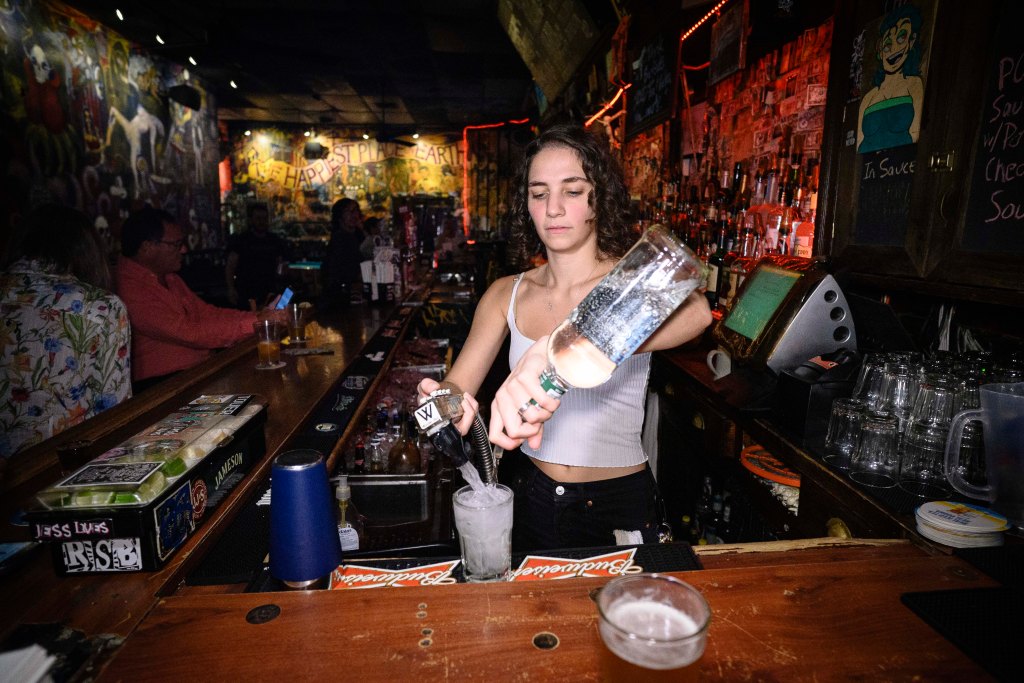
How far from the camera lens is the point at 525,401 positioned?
903 millimetres

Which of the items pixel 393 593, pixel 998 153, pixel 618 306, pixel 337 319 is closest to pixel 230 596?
pixel 393 593

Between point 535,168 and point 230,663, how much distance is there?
1499 millimetres

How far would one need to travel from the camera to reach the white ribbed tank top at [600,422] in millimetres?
1759

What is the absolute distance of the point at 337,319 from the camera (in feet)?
13.5

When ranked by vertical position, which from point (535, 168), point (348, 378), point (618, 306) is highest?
point (535, 168)

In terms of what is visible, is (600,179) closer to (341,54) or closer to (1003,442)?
(1003,442)

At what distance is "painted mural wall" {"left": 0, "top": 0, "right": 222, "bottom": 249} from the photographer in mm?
5184

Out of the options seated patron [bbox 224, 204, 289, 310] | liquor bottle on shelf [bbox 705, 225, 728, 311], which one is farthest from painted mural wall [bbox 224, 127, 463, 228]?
liquor bottle on shelf [bbox 705, 225, 728, 311]

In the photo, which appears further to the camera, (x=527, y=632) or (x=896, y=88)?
(x=896, y=88)

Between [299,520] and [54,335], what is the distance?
76.9 inches

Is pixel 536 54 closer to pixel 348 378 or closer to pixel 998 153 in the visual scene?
pixel 348 378

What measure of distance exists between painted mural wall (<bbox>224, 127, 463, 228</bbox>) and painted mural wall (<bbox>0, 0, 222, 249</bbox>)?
13.5 ft

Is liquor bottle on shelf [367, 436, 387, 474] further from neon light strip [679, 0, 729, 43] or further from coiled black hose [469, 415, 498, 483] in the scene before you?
neon light strip [679, 0, 729, 43]

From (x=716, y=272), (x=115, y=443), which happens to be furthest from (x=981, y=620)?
(x=716, y=272)
